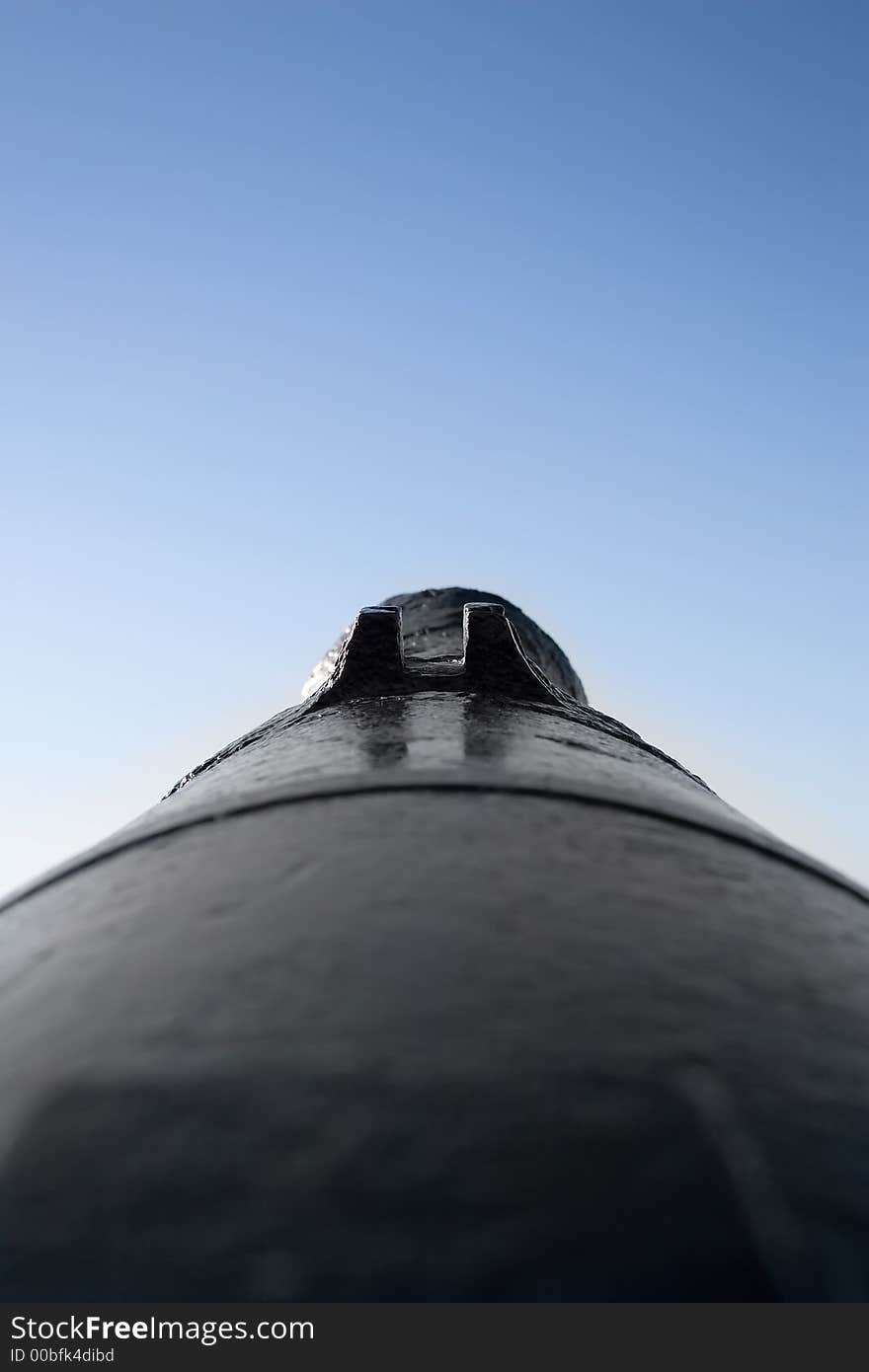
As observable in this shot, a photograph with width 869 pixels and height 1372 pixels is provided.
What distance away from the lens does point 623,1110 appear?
1168 millimetres

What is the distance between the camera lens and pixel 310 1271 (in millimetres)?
1011

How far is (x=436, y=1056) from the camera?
124 centimetres

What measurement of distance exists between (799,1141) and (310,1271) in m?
0.50

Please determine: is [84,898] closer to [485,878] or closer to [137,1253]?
[485,878]

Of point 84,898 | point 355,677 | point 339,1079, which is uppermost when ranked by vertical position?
point 355,677

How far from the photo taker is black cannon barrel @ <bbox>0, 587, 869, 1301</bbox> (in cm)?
104

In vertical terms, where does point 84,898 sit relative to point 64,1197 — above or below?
above

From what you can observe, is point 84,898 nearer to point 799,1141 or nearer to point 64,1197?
point 64,1197

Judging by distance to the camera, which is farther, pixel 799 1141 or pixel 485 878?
pixel 485 878

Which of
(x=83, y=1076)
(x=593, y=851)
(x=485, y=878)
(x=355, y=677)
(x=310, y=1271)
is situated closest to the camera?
(x=310, y=1271)

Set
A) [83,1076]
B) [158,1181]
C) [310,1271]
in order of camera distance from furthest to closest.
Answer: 1. [83,1076]
2. [158,1181]
3. [310,1271]

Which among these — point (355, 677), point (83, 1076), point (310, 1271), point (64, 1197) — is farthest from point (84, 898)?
point (355, 677)

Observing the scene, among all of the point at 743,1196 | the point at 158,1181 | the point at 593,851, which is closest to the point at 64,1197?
the point at 158,1181

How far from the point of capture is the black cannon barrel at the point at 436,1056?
104cm
